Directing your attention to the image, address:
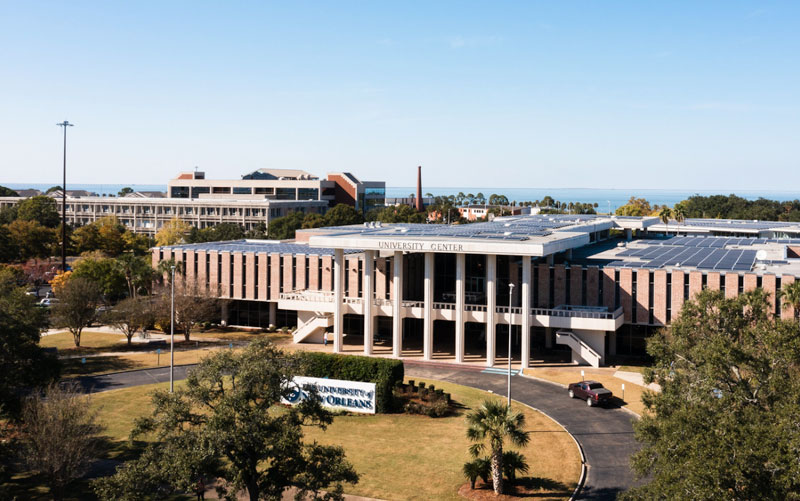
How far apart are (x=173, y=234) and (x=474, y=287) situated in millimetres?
92329

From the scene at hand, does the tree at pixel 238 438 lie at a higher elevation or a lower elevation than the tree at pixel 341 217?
lower

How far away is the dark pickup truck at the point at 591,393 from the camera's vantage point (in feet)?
174

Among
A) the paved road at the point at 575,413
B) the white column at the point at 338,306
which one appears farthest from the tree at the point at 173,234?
the paved road at the point at 575,413

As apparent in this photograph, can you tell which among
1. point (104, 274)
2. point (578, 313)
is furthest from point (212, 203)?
point (578, 313)

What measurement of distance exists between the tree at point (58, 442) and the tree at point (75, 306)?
36.3 m

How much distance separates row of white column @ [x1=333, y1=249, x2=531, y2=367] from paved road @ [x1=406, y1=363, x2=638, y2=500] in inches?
136

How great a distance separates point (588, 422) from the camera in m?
49.1

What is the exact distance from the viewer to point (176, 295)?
75625 millimetres

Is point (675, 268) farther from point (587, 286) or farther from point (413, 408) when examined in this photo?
point (413, 408)

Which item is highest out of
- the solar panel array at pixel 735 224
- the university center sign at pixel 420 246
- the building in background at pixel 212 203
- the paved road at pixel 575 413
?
the building in background at pixel 212 203

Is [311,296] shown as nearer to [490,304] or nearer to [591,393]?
[490,304]

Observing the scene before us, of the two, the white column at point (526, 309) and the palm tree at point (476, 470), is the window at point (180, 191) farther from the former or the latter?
the palm tree at point (476, 470)

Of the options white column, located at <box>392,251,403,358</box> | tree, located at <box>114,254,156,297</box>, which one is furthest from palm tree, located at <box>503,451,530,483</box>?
tree, located at <box>114,254,156,297</box>

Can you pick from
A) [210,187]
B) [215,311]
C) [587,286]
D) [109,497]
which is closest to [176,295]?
[215,311]
